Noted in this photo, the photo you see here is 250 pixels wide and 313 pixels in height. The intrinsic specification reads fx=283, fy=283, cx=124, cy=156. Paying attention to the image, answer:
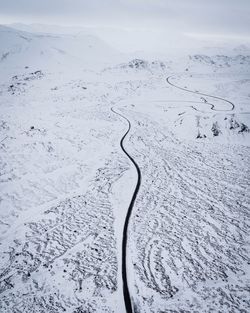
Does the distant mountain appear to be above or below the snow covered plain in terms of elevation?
above

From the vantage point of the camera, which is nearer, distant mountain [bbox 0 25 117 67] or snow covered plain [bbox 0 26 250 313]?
snow covered plain [bbox 0 26 250 313]

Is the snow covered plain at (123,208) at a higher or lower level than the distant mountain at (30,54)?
lower

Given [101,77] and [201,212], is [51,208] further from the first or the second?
[101,77]

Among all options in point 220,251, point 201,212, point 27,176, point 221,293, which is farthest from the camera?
point 27,176

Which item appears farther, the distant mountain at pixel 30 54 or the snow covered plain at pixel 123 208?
the distant mountain at pixel 30 54

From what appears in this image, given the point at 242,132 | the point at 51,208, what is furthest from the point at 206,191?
the point at 242,132

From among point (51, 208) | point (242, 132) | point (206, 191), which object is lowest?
point (51, 208)

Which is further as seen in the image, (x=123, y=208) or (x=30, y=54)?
(x=30, y=54)

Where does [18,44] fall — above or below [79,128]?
above
